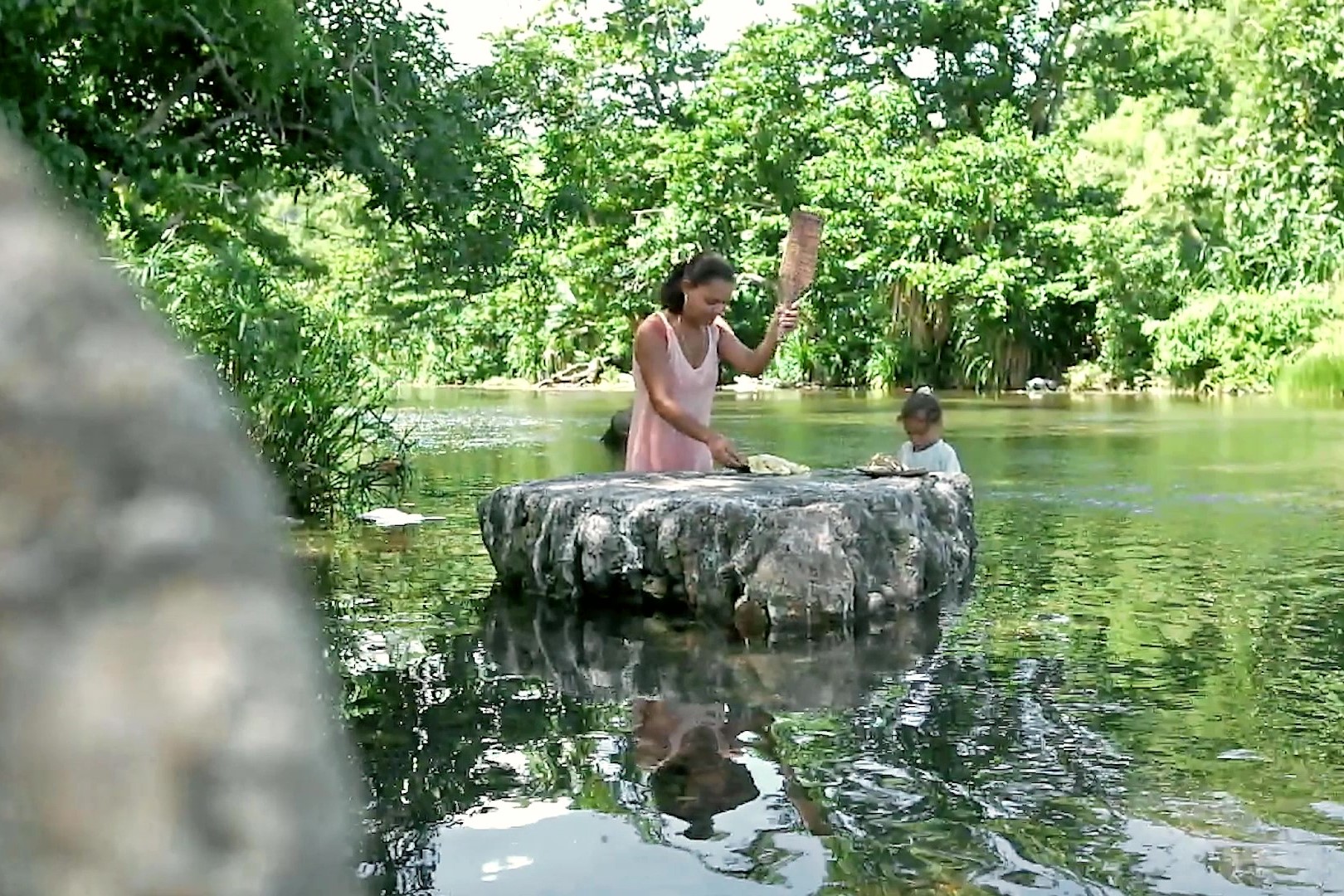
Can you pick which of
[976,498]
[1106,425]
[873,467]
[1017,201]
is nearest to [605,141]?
[1017,201]

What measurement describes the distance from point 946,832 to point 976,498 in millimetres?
7194

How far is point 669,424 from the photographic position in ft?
22.2

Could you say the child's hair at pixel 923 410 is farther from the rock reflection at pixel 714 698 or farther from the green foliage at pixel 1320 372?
the green foliage at pixel 1320 372

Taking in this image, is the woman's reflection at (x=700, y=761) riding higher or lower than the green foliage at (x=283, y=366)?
lower

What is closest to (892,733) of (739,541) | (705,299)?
(739,541)

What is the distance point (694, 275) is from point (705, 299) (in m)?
0.11

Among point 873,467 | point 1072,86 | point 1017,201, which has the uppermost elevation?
point 1072,86

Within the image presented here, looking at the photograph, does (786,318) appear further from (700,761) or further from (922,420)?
(700,761)

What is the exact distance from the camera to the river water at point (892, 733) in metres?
3.13

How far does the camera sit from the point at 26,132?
6262 mm

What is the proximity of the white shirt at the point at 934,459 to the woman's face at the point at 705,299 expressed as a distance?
146cm

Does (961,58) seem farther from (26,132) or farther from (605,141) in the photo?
(26,132)

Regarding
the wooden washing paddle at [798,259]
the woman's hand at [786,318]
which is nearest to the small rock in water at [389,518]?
the wooden washing paddle at [798,259]

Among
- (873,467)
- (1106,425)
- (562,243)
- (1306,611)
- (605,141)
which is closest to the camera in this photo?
(1306,611)
